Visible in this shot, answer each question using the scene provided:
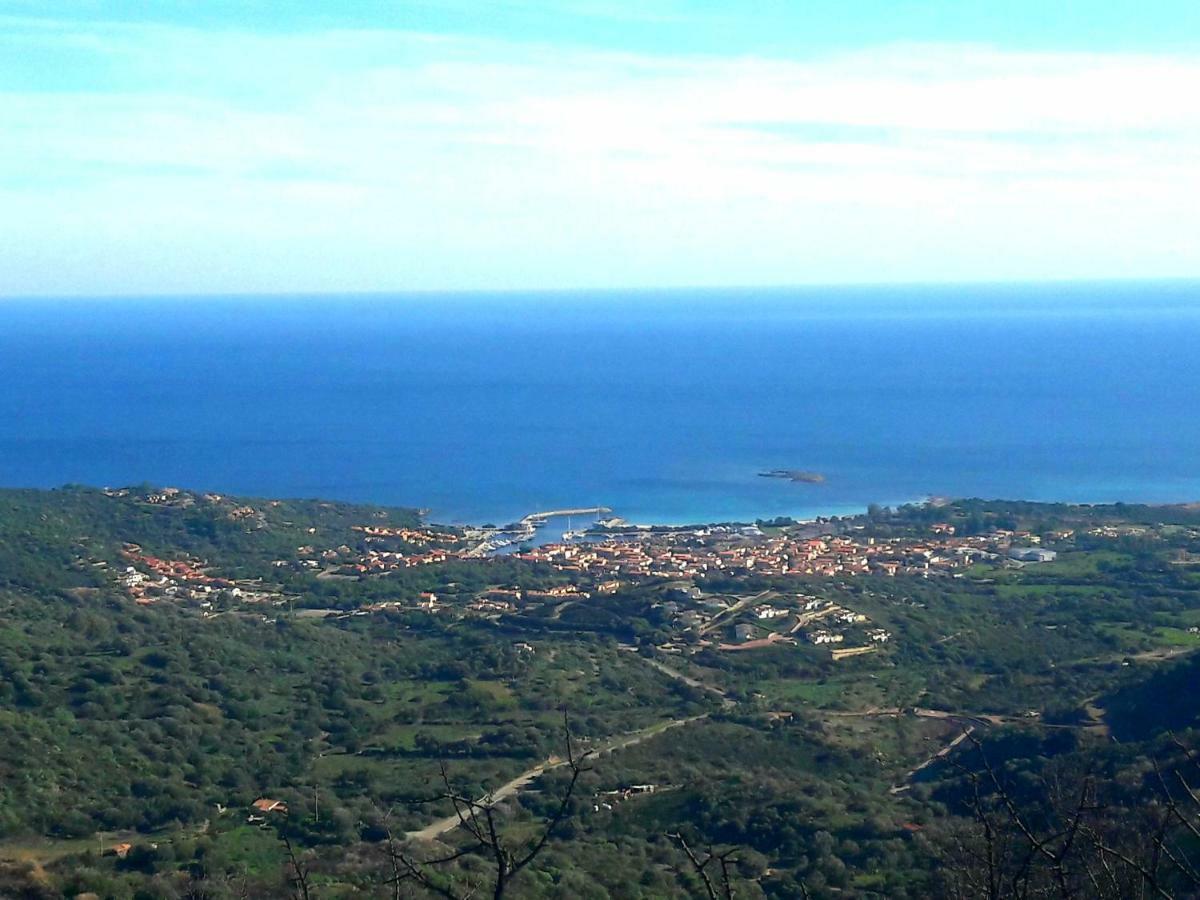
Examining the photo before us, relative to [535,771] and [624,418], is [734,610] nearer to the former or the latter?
[535,771]

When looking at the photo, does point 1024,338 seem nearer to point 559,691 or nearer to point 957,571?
point 957,571

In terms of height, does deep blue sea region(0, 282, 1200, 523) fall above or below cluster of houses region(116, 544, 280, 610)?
below

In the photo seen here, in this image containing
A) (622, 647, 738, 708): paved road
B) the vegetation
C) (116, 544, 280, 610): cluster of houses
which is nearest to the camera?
the vegetation

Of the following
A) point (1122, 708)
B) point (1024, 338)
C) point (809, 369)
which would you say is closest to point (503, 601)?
point (1122, 708)

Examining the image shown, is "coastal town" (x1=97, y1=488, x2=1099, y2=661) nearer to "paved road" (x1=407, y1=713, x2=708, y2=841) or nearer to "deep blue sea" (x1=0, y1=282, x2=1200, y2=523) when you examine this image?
"paved road" (x1=407, y1=713, x2=708, y2=841)

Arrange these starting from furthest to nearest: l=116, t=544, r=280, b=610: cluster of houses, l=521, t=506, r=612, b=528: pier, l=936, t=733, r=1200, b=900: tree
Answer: l=521, t=506, r=612, b=528: pier, l=116, t=544, r=280, b=610: cluster of houses, l=936, t=733, r=1200, b=900: tree

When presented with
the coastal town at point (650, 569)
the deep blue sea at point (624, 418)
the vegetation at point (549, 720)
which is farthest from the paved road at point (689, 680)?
the deep blue sea at point (624, 418)

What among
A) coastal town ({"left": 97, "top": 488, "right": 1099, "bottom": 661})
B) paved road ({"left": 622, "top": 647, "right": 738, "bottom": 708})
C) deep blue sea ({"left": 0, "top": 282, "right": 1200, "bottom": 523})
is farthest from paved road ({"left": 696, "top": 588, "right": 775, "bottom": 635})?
deep blue sea ({"left": 0, "top": 282, "right": 1200, "bottom": 523})

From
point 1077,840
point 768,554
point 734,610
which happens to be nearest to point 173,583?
point 734,610
